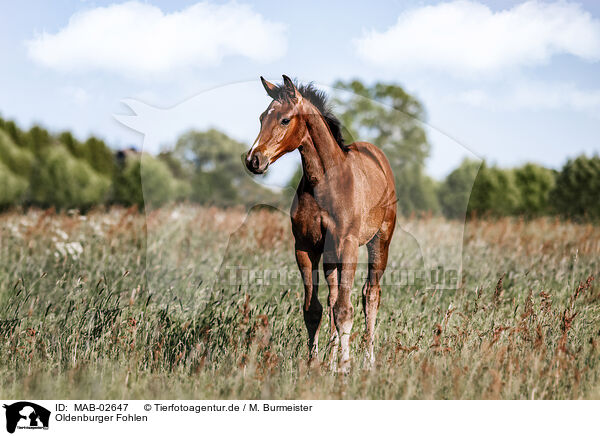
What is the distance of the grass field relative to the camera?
12.3 ft

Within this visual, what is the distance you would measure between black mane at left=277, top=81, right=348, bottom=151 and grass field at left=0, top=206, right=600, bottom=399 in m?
1.21

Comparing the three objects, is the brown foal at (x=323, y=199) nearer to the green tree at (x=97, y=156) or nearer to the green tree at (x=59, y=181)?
the green tree at (x=59, y=181)

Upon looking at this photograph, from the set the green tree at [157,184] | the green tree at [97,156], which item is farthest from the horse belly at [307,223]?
the green tree at [97,156]

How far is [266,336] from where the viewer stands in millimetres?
3877

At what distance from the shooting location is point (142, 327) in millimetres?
4789

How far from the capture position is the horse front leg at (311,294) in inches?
150

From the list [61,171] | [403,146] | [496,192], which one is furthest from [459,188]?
[61,171]

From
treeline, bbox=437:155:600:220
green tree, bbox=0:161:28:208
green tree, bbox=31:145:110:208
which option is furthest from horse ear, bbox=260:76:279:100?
A: green tree, bbox=0:161:28:208

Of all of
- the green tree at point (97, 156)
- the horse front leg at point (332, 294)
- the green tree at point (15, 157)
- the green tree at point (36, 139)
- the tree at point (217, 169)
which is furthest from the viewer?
the green tree at point (97, 156)

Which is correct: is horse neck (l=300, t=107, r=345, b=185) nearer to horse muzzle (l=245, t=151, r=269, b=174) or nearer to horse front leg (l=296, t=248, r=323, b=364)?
horse muzzle (l=245, t=151, r=269, b=174)

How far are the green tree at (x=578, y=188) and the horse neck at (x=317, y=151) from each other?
1320 cm

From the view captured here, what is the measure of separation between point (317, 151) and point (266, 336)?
5.03 ft

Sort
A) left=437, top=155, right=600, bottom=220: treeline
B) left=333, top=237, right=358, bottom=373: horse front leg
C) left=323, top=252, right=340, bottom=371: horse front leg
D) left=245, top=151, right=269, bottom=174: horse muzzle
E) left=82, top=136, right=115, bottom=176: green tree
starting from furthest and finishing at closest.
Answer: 1. left=82, top=136, right=115, bottom=176: green tree
2. left=437, top=155, right=600, bottom=220: treeline
3. left=323, top=252, right=340, bottom=371: horse front leg
4. left=333, top=237, right=358, bottom=373: horse front leg
5. left=245, top=151, right=269, bottom=174: horse muzzle
